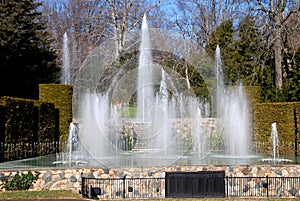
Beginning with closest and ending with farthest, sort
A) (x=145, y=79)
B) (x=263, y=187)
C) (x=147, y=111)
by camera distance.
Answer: (x=263, y=187), (x=145, y=79), (x=147, y=111)

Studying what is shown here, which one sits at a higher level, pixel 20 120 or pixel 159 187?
pixel 20 120

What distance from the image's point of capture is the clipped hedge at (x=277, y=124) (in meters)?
17.2

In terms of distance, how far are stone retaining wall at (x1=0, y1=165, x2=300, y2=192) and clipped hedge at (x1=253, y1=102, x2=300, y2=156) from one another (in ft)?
18.2

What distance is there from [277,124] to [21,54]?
15.1 m

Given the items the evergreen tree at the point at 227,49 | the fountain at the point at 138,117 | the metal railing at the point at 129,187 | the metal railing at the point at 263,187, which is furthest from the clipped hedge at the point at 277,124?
the metal railing at the point at 129,187

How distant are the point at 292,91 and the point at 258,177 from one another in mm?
13028

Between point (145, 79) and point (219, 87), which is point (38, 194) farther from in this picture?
point (219, 87)

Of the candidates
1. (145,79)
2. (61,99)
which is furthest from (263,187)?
(61,99)

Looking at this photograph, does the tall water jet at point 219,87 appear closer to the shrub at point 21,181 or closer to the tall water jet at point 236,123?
the tall water jet at point 236,123

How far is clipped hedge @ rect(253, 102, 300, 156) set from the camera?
17250 mm

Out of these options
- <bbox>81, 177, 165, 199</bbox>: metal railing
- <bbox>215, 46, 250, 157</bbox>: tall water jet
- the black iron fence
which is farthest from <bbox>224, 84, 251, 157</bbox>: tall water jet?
<bbox>81, 177, 165, 199</bbox>: metal railing

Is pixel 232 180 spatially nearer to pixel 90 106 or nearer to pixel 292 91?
pixel 90 106

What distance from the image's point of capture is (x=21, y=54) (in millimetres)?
25703

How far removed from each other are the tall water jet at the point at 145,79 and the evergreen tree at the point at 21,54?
696cm
